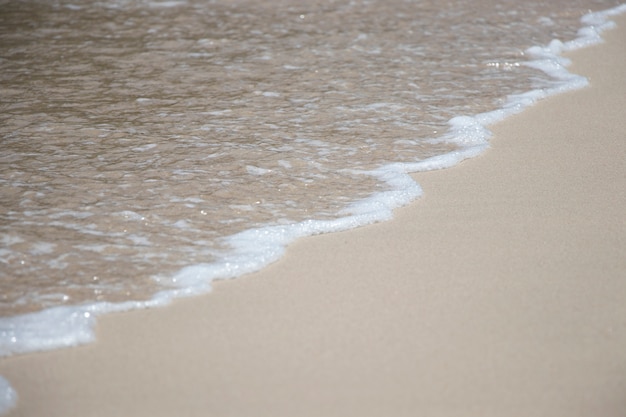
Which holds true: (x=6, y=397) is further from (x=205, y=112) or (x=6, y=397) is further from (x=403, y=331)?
(x=205, y=112)

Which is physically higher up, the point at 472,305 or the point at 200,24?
the point at 200,24

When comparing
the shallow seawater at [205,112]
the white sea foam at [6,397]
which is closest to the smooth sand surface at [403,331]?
the white sea foam at [6,397]

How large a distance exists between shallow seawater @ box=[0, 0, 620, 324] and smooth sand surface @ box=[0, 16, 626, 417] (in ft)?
0.79

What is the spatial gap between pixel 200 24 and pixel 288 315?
3.10m

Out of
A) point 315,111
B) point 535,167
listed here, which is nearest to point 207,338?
point 535,167

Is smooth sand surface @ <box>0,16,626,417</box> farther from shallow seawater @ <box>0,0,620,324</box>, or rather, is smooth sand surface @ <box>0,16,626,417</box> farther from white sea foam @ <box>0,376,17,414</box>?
shallow seawater @ <box>0,0,620,324</box>

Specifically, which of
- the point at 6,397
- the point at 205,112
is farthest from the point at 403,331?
the point at 205,112

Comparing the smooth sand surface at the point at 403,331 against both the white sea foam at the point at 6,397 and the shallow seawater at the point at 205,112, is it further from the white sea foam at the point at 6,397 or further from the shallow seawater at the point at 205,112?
the shallow seawater at the point at 205,112

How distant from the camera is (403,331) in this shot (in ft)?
5.95

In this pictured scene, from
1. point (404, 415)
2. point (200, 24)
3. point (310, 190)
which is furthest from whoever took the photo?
point (200, 24)

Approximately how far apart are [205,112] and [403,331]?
1725 millimetres

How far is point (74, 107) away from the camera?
3.28 m

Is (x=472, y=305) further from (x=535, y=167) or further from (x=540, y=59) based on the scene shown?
(x=540, y=59)

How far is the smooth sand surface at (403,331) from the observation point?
1.62m
